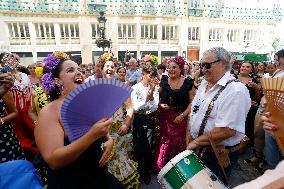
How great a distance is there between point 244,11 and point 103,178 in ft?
130

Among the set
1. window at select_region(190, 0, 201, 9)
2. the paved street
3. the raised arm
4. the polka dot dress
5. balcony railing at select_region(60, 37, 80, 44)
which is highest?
window at select_region(190, 0, 201, 9)

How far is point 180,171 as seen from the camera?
216cm

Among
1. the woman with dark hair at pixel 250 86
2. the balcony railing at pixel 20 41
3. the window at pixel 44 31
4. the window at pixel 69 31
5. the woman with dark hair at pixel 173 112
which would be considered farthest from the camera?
the window at pixel 69 31

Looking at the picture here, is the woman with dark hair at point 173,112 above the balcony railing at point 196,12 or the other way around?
the other way around

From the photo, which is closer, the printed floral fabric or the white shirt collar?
the white shirt collar

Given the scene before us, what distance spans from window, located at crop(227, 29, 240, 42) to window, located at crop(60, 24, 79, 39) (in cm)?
2253

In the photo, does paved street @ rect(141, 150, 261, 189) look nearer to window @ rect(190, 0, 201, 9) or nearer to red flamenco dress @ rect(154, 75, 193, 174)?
red flamenco dress @ rect(154, 75, 193, 174)

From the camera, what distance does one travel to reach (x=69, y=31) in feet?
98.1

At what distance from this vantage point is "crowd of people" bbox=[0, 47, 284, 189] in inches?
71.1

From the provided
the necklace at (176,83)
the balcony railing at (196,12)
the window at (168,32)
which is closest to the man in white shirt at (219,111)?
the necklace at (176,83)

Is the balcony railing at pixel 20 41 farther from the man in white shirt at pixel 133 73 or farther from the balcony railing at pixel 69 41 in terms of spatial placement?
the man in white shirt at pixel 133 73

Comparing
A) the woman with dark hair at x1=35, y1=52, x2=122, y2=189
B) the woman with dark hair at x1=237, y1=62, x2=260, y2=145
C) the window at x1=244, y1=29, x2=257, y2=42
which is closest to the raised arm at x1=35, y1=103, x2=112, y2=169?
the woman with dark hair at x1=35, y1=52, x2=122, y2=189

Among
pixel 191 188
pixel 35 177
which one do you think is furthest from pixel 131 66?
pixel 35 177

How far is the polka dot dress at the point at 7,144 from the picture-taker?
261 centimetres
